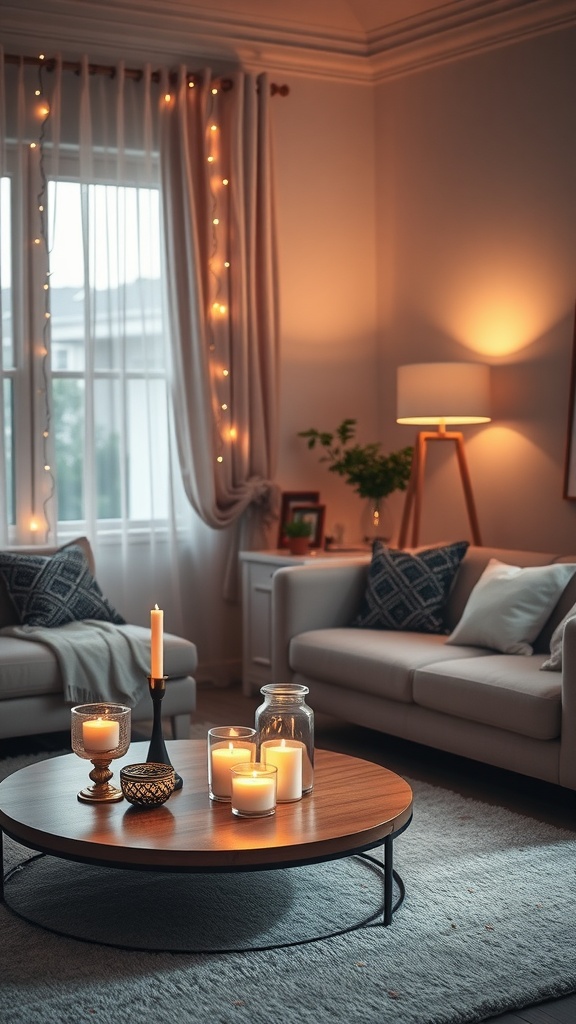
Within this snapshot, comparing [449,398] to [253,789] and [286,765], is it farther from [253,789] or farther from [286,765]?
[253,789]

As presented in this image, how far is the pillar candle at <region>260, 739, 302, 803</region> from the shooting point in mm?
2801

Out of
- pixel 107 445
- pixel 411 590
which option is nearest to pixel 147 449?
pixel 107 445

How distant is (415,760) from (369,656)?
17.0 inches

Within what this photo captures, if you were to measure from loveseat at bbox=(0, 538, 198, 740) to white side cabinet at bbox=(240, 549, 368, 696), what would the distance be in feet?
2.79

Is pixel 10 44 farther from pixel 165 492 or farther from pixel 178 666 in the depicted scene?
pixel 178 666

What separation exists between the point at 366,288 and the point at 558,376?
1.47 meters

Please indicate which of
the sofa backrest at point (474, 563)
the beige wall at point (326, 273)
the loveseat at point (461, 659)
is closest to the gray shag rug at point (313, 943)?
the loveseat at point (461, 659)

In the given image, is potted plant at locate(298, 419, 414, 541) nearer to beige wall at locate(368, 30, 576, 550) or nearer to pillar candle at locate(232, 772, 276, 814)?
beige wall at locate(368, 30, 576, 550)

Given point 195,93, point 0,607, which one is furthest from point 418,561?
point 195,93

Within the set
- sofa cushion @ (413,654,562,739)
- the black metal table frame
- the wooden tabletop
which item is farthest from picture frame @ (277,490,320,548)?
the black metal table frame

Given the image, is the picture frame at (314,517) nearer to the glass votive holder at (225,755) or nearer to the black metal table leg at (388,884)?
the glass votive holder at (225,755)

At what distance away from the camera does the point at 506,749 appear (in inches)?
143

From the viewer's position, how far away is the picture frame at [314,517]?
557 centimetres

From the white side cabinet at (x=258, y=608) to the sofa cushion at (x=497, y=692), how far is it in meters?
1.38
